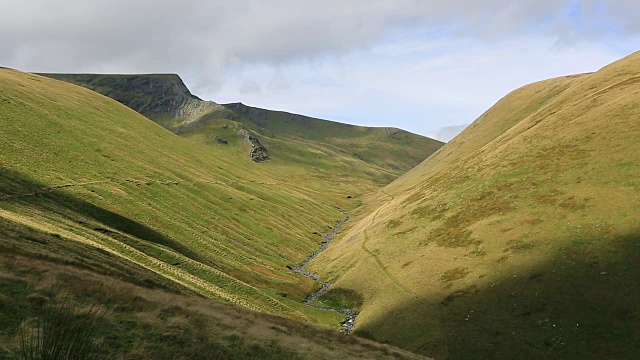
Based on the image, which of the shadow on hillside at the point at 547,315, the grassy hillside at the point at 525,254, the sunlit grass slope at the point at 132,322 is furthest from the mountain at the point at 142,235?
the shadow on hillside at the point at 547,315

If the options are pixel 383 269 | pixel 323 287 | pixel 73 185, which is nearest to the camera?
pixel 383 269

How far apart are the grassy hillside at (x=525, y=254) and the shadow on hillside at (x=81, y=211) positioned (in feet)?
131

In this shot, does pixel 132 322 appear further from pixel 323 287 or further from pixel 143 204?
pixel 143 204

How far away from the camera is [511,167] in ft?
301

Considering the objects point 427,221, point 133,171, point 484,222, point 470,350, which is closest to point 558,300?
point 470,350

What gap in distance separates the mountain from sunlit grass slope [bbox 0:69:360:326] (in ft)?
1.47

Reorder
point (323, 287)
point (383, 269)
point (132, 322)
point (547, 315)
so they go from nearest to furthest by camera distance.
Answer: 1. point (132, 322)
2. point (547, 315)
3. point (383, 269)
4. point (323, 287)

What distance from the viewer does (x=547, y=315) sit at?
5059 cm

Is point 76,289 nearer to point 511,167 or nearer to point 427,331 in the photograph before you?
point 427,331

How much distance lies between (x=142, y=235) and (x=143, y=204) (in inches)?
817

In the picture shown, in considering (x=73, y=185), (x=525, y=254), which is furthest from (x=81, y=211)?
(x=525, y=254)

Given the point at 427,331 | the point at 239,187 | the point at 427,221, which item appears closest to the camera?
the point at 427,331

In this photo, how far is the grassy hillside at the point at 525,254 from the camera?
48.9m

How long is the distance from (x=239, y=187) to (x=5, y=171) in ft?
320
